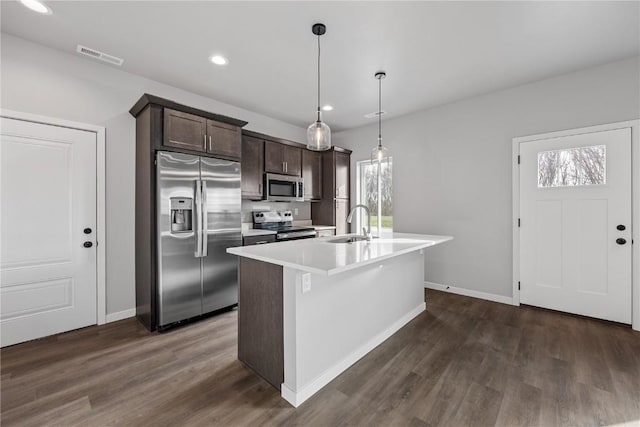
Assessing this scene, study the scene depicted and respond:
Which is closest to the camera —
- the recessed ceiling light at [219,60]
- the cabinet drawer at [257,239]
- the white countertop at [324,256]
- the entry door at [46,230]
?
the white countertop at [324,256]

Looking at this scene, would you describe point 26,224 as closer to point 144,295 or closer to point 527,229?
point 144,295

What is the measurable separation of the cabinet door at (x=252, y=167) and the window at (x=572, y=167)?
370 centimetres

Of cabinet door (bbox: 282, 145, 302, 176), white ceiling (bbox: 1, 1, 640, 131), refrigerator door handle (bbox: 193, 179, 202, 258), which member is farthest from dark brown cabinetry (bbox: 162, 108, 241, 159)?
cabinet door (bbox: 282, 145, 302, 176)

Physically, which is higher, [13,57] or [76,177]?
[13,57]

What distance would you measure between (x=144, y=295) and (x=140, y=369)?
3.36 ft

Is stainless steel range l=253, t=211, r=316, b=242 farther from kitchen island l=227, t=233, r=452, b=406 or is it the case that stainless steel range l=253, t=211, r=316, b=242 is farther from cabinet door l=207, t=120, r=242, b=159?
kitchen island l=227, t=233, r=452, b=406

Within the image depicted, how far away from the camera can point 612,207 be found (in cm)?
296

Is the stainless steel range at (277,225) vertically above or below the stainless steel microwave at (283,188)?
below

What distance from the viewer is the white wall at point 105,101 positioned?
8.31 feet

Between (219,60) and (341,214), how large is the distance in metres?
3.19

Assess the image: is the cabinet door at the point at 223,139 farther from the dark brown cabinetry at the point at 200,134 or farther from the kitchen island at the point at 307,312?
the kitchen island at the point at 307,312

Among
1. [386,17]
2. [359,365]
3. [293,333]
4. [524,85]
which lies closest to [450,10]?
[386,17]

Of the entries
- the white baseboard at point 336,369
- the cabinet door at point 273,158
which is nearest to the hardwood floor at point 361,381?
the white baseboard at point 336,369

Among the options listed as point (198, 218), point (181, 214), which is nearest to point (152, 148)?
point (181, 214)
